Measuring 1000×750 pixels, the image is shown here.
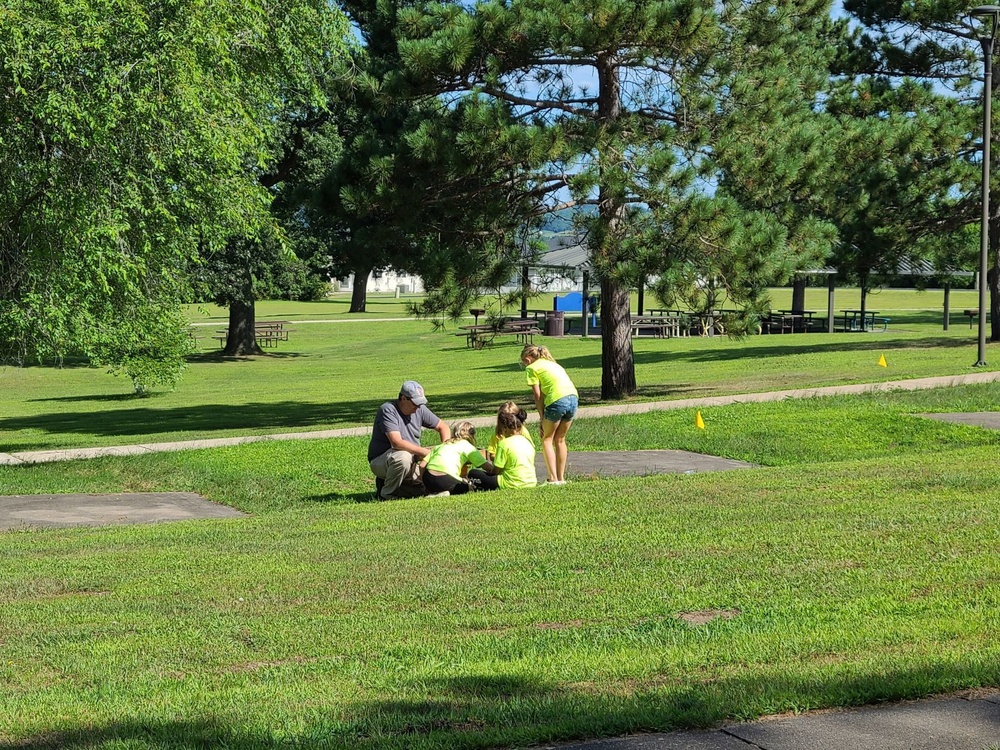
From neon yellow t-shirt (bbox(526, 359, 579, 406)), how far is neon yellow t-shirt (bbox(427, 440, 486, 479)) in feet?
3.07

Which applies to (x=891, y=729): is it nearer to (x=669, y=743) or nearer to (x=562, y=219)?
(x=669, y=743)

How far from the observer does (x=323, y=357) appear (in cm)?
4556

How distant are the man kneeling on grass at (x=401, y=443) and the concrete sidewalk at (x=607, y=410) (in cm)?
583

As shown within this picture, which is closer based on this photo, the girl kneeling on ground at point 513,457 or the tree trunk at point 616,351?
the girl kneeling on ground at point 513,457

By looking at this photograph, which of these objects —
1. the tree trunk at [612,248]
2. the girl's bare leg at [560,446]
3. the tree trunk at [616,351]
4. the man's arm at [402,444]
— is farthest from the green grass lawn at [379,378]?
the man's arm at [402,444]

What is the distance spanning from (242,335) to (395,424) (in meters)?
35.1

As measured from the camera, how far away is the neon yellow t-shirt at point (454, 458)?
38.4ft

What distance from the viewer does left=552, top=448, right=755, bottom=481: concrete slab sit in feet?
44.4

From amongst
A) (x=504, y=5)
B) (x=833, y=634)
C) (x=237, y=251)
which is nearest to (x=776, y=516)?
(x=833, y=634)

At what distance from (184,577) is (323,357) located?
3770cm

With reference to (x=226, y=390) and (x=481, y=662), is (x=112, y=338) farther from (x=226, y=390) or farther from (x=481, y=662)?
(x=226, y=390)

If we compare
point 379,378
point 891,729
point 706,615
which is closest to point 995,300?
point 379,378

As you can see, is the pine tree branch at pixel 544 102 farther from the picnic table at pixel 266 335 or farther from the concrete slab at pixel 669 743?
the picnic table at pixel 266 335

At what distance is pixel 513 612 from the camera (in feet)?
22.1
